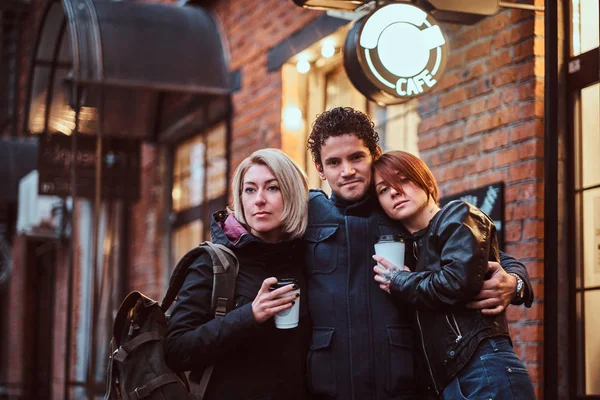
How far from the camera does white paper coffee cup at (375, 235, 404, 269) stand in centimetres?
323

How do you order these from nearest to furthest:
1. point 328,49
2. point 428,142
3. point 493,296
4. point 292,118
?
point 493,296 < point 428,142 < point 328,49 < point 292,118

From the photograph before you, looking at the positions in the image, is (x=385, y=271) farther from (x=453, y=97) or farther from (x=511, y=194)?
(x=453, y=97)

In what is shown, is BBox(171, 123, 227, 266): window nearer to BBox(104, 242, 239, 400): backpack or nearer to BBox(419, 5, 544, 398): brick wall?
BBox(419, 5, 544, 398): brick wall

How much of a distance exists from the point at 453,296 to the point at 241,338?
0.75m

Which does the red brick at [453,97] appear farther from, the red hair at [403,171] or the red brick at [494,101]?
the red hair at [403,171]

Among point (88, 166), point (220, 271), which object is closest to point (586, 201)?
point (220, 271)

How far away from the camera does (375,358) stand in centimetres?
327

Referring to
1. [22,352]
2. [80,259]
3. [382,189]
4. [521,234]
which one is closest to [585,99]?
[521,234]

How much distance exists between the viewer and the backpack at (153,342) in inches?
129

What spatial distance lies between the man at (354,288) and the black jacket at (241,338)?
0.29 feet

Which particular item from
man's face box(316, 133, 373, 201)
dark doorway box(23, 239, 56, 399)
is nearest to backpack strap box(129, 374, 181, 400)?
man's face box(316, 133, 373, 201)

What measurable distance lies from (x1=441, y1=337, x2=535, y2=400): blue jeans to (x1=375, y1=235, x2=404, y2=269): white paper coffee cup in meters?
0.41

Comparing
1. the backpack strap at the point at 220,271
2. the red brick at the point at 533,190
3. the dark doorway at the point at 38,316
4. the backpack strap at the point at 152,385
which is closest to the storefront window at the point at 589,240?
the red brick at the point at 533,190

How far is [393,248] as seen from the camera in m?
3.23
